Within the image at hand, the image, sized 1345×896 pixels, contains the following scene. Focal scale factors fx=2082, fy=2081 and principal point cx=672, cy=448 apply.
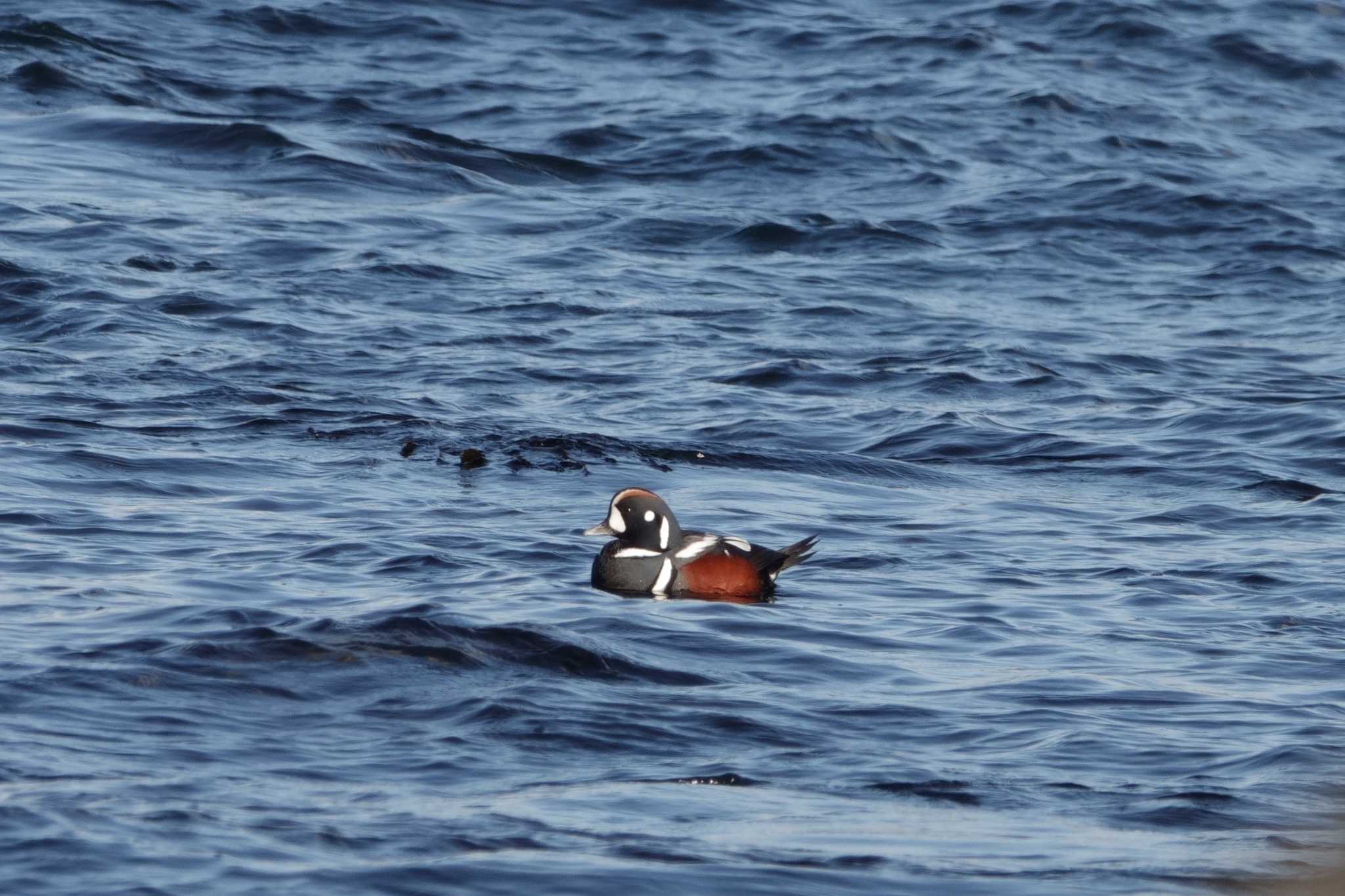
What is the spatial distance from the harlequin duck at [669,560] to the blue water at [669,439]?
0.19 metres

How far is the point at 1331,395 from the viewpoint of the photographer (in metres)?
14.1

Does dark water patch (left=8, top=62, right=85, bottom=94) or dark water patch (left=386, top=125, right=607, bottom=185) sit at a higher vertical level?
dark water patch (left=8, top=62, right=85, bottom=94)

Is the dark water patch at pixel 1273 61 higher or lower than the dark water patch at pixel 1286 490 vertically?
higher

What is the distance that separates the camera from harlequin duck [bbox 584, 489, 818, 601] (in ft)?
32.1

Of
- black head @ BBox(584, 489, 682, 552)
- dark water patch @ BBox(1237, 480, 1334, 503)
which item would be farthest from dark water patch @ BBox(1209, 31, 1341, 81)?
black head @ BBox(584, 489, 682, 552)

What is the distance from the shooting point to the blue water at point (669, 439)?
669cm

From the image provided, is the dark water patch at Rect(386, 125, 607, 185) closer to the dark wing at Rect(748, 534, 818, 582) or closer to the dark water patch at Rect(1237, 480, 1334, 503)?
the dark water patch at Rect(1237, 480, 1334, 503)

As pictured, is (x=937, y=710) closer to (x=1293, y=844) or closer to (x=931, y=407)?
(x=1293, y=844)

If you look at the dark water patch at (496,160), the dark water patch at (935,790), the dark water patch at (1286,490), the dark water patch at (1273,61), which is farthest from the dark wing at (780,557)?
the dark water patch at (1273,61)

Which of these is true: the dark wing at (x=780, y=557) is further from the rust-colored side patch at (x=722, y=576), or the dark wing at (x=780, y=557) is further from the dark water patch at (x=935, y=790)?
the dark water patch at (x=935, y=790)

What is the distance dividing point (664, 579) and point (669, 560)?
10 cm

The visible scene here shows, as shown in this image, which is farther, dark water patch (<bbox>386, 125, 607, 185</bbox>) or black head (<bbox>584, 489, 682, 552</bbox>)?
dark water patch (<bbox>386, 125, 607, 185</bbox>)

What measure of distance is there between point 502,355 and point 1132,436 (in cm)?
417

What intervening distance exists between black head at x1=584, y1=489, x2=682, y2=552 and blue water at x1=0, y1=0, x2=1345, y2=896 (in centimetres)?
35
